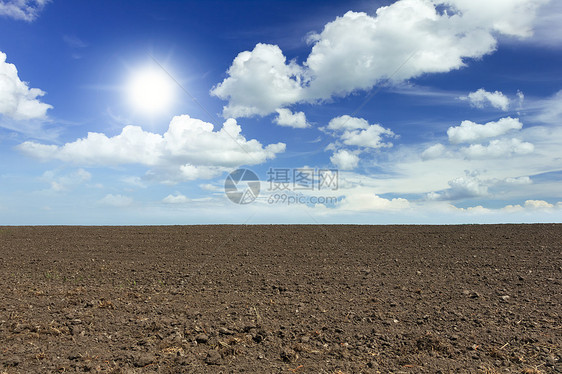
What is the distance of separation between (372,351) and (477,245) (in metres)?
9.39

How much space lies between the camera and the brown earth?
4457 mm

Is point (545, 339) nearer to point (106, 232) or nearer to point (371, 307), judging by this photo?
point (371, 307)

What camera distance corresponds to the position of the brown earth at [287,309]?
4457 mm

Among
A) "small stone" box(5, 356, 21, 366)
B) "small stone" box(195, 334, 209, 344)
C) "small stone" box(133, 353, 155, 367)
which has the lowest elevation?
"small stone" box(5, 356, 21, 366)

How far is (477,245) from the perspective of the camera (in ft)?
40.3

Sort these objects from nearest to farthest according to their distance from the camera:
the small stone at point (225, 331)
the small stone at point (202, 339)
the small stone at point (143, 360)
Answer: the small stone at point (143, 360), the small stone at point (202, 339), the small stone at point (225, 331)

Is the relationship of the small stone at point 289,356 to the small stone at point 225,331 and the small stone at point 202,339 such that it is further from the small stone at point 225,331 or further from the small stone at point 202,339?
the small stone at point 202,339

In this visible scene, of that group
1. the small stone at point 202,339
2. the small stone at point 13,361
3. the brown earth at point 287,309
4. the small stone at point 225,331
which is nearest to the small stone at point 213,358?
the brown earth at point 287,309

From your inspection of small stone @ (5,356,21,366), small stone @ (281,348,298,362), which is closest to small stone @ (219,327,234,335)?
small stone @ (281,348,298,362)

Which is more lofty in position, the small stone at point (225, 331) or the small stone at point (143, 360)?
the small stone at point (225, 331)

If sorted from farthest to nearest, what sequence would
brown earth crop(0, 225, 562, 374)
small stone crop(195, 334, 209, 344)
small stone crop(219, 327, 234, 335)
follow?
small stone crop(219, 327, 234, 335), small stone crop(195, 334, 209, 344), brown earth crop(0, 225, 562, 374)

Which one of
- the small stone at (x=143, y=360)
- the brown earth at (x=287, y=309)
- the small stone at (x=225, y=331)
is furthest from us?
the small stone at (x=225, y=331)

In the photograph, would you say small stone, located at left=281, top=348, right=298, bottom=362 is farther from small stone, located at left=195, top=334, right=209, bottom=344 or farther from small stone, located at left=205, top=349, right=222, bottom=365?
small stone, located at left=195, top=334, right=209, bottom=344

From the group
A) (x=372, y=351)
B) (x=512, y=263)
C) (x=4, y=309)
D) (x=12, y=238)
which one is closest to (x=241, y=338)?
(x=372, y=351)
